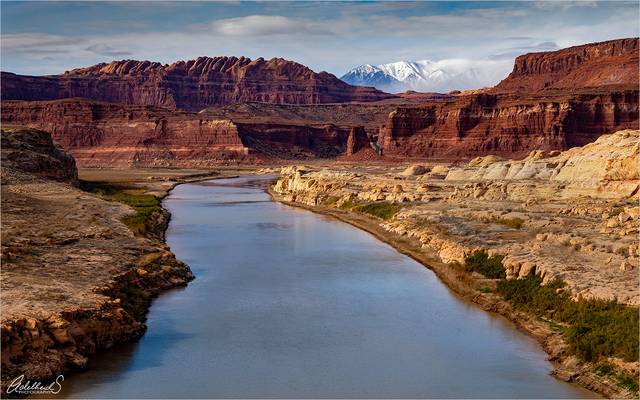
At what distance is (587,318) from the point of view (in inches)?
782

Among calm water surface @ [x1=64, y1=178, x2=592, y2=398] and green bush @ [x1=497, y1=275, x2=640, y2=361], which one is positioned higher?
green bush @ [x1=497, y1=275, x2=640, y2=361]

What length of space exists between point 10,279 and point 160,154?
487ft

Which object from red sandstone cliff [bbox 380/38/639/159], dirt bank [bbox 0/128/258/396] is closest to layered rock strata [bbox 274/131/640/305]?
dirt bank [bbox 0/128/258/396]

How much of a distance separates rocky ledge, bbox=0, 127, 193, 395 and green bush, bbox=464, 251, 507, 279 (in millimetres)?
10428

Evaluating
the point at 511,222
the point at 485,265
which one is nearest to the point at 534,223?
the point at 511,222

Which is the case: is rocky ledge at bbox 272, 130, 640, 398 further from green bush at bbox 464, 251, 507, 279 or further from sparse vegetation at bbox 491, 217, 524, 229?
green bush at bbox 464, 251, 507, 279

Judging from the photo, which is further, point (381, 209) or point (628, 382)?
point (381, 209)

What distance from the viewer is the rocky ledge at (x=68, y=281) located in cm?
1731

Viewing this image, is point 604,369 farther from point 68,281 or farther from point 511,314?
point 68,281

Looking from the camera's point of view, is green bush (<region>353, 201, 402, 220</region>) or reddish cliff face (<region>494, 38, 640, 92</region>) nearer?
green bush (<region>353, 201, 402, 220</region>)

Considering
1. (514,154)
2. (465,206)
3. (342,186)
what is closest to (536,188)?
(465,206)

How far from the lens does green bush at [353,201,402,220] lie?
156 feet

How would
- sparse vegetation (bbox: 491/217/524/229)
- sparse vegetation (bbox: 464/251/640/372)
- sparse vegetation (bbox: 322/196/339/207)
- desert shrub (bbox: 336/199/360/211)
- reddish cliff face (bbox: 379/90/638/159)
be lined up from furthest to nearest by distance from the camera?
1. reddish cliff face (bbox: 379/90/638/159)
2. sparse vegetation (bbox: 322/196/339/207)
3. desert shrub (bbox: 336/199/360/211)
4. sparse vegetation (bbox: 491/217/524/229)
5. sparse vegetation (bbox: 464/251/640/372)

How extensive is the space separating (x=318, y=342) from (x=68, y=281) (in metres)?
7.66
